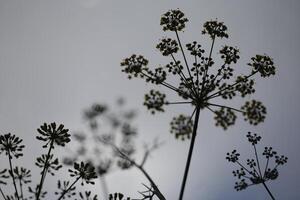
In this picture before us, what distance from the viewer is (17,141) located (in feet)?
30.8

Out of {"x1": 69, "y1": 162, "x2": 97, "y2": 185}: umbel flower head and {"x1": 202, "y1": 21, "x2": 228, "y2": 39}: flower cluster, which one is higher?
{"x1": 202, "y1": 21, "x2": 228, "y2": 39}: flower cluster

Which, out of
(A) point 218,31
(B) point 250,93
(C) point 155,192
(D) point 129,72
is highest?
(A) point 218,31

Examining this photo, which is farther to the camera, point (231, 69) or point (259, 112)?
point (259, 112)

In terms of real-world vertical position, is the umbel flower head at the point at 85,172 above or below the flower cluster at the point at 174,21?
below

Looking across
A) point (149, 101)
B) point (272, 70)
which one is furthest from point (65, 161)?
point (272, 70)

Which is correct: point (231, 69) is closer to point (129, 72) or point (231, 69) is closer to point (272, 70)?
point (272, 70)

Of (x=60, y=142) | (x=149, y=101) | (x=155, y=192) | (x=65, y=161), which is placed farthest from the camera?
(x=65, y=161)

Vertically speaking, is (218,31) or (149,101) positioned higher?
(218,31)

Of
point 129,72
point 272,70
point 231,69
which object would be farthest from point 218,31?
point 129,72

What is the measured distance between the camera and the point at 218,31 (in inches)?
445

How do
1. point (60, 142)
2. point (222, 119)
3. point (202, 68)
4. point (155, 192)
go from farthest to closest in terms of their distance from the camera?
point (222, 119)
point (202, 68)
point (60, 142)
point (155, 192)

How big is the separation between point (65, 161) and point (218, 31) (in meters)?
15.6

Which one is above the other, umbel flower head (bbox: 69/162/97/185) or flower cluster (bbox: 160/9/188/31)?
flower cluster (bbox: 160/9/188/31)

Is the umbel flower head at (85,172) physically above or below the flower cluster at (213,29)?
below
